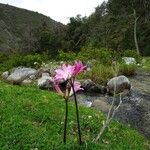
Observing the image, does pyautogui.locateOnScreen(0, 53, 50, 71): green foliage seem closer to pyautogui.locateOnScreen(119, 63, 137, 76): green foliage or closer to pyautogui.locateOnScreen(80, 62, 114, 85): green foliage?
pyautogui.locateOnScreen(119, 63, 137, 76): green foliage

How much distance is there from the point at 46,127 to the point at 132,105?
5249 mm

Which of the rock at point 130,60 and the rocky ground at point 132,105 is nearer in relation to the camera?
the rocky ground at point 132,105

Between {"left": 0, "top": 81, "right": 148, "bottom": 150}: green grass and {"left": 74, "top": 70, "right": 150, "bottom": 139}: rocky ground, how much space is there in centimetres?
124

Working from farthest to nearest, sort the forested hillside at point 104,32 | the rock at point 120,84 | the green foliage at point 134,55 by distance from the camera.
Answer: the forested hillside at point 104,32
the green foliage at point 134,55
the rock at point 120,84

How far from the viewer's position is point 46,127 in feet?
30.4

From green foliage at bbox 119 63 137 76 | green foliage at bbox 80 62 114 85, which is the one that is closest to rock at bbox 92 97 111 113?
green foliage at bbox 80 62 114 85

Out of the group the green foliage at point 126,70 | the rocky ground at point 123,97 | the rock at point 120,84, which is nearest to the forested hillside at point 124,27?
the green foliage at point 126,70

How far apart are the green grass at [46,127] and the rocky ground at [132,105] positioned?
124 cm

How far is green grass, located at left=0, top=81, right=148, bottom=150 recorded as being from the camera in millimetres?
8203

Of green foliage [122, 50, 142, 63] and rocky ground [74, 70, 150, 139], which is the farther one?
green foliage [122, 50, 142, 63]

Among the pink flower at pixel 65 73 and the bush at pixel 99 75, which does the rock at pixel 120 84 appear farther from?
the pink flower at pixel 65 73

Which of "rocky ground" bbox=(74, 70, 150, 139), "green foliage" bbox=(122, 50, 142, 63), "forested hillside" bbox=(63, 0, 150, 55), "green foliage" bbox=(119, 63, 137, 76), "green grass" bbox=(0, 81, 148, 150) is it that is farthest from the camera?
"forested hillside" bbox=(63, 0, 150, 55)

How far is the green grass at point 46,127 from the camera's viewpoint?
8203mm

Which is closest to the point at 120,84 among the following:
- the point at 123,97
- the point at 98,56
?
the point at 123,97
